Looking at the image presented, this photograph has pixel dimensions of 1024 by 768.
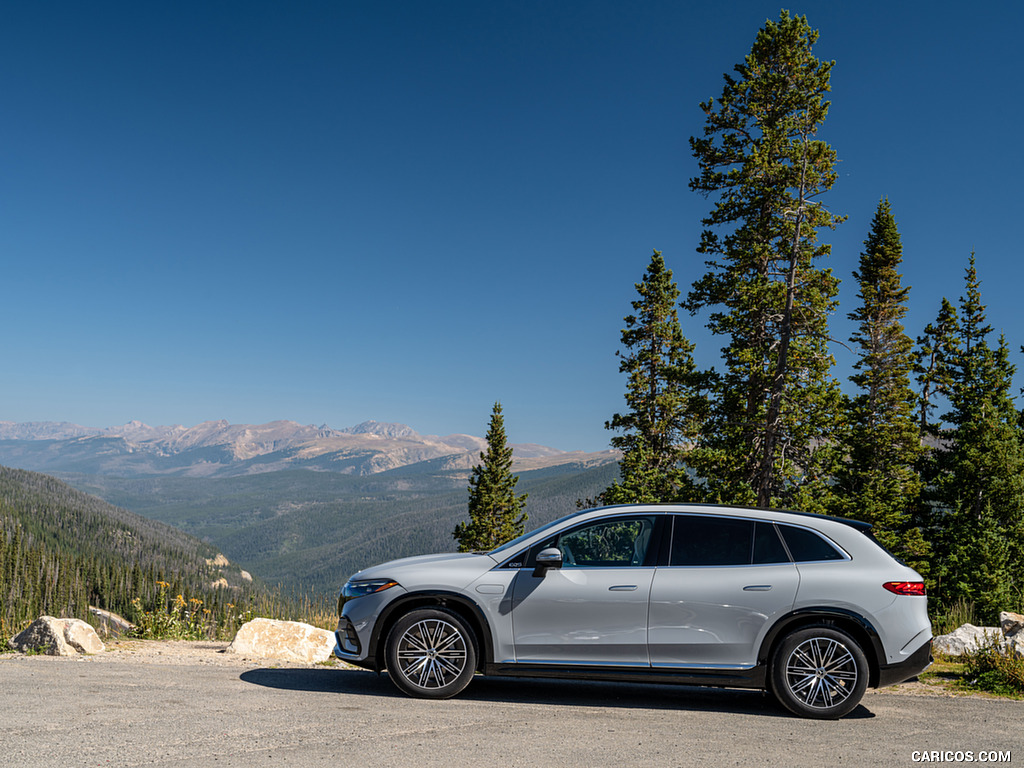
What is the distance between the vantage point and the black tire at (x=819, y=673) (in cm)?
645

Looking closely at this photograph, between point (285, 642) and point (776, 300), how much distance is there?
15.4 meters

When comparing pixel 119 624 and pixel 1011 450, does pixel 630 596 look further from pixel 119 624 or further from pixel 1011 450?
pixel 119 624

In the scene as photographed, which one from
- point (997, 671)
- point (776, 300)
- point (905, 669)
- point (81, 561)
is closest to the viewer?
point (905, 669)

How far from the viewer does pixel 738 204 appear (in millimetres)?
21781

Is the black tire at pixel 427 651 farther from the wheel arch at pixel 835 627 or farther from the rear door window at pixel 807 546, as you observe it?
the rear door window at pixel 807 546

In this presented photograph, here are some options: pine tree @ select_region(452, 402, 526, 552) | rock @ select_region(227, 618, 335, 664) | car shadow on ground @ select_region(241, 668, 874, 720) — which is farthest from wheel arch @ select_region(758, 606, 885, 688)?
pine tree @ select_region(452, 402, 526, 552)

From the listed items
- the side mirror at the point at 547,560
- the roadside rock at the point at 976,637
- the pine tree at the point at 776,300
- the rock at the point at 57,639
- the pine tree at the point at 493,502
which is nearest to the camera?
the side mirror at the point at 547,560

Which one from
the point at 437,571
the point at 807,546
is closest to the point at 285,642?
the point at 437,571

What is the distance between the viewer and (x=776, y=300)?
19078 millimetres

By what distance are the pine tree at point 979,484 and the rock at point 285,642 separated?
2822 cm

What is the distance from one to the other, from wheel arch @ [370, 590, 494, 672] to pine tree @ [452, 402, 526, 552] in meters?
34.8

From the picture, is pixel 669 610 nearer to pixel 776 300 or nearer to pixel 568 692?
pixel 568 692

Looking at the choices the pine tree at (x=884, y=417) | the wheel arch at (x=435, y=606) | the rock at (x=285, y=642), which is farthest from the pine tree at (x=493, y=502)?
the wheel arch at (x=435, y=606)

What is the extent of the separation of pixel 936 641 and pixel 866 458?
2357 cm
